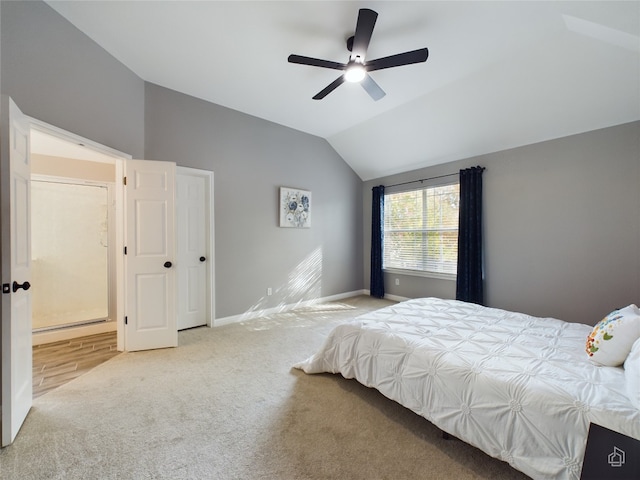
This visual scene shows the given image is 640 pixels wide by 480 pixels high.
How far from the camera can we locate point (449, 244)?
4.46 meters

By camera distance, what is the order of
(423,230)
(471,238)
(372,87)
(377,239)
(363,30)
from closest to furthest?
(363,30) → (372,87) → (471,238) → (423,230) → (377,239)

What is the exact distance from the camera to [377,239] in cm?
542

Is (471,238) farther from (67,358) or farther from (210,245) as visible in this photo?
(67,358)

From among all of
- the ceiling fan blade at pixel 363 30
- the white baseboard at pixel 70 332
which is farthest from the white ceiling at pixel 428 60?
the white baseboard at pixel 70 332

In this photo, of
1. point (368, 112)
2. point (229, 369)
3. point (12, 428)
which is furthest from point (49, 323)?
point (368, 112)

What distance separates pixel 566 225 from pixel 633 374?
277cm

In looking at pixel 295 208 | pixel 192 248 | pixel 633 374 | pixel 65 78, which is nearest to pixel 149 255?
pixel 192 248

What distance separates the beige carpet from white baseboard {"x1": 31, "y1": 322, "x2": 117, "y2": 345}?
116cm

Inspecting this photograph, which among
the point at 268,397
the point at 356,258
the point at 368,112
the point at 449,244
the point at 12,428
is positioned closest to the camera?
the point at 12,428

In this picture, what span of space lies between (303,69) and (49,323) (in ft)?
14.6

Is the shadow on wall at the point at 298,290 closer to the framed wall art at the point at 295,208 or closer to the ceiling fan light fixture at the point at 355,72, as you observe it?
the framed wall art at the point at 295,208

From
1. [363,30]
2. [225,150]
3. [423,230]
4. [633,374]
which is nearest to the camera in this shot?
[633,374]

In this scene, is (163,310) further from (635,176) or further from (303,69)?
(635,176)

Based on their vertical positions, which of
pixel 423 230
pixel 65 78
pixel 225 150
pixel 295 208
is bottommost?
pixel 423 230
